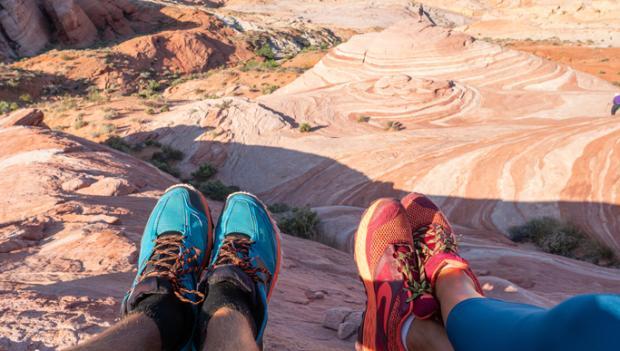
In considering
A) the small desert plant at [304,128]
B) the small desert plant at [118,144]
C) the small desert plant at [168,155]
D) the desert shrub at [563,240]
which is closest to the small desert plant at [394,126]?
the small desert plant at [304,128]

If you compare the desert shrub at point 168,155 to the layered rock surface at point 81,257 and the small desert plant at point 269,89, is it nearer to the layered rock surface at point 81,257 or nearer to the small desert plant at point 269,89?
the layered rock surface at point 81,257

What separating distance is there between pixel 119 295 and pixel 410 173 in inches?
295

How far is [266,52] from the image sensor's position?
3222cm

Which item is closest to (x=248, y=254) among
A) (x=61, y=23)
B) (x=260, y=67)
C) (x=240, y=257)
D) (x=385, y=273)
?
(x=240, y=257)

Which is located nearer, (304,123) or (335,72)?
(304,123)

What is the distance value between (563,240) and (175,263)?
21.0 ft

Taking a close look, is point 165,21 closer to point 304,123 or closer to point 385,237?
point 304,123

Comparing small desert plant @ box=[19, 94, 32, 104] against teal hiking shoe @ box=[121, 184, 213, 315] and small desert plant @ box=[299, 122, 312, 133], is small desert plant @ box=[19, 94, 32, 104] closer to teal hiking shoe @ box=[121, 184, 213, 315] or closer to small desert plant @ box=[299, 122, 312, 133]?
small desert plant @ box=[299, 122, 312, 133]

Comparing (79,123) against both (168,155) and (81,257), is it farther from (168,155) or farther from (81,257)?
(81,257)

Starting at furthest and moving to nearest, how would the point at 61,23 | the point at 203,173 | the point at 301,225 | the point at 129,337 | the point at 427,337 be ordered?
the point at 61,23, the point at 203,173, the point at 301,225, the point at 427,337, the point at 129,337

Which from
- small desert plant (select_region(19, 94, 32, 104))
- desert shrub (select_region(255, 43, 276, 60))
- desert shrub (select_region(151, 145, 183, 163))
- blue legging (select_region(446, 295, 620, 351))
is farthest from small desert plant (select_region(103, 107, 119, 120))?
desert shrub (select_region(255, 43, 276, 60))

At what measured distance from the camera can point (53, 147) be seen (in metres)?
5.95

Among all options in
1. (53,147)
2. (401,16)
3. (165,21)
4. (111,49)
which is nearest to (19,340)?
(53,147)

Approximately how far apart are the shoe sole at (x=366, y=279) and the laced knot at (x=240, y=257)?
591mm
